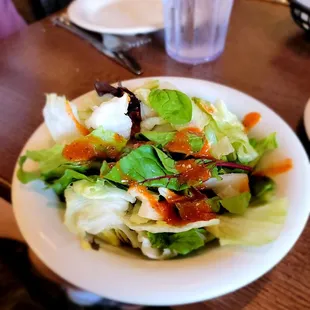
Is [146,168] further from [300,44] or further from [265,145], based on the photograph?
[300,44]

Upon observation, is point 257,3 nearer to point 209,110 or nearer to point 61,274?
point 209,110

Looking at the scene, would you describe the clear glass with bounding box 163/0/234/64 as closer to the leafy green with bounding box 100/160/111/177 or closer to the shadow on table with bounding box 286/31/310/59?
the shadow on table with bounding box 286/31/310/59

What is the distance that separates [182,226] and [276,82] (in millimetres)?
527

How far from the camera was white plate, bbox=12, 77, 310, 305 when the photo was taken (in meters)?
0.47

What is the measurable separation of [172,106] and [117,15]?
0.63 m

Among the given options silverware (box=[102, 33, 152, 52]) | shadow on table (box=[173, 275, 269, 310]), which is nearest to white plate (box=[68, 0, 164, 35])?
silverware (box=[102, 33, 152, 52])

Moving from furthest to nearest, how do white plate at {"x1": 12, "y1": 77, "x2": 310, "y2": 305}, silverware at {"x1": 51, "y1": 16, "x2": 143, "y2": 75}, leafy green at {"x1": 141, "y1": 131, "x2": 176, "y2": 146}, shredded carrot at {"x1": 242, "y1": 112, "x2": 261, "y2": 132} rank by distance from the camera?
silverware at {"x1": 51, "y1": 16, "x2": 143, "y2": 75}
shredded carrot at {"x1": 242, "y1": 112, "x2": 261, "y2": 132}
leafy green at {"x1": 141, "y1": 131, "x2": 176, "y2": 146}
white plate at {"x1": 12, "y1": 77, "x2": 310, "y2": 305}

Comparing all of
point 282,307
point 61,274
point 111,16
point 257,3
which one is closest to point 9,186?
point 61,274

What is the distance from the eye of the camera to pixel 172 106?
1.95 feet

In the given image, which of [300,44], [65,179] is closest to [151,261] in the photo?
[65,179]

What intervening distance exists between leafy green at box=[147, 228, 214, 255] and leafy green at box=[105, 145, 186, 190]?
0.22 ft

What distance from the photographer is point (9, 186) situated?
709 millimetres

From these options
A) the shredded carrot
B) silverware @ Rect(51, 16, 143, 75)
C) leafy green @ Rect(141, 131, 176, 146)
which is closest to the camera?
leafy green @ Rect(141, 131, 176, 146)

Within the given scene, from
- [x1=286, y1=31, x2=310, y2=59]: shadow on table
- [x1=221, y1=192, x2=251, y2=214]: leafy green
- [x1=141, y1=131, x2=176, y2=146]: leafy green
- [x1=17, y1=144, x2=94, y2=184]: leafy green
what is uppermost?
[x1=17, y1=144, x2=94, y2=184]: leafy green
